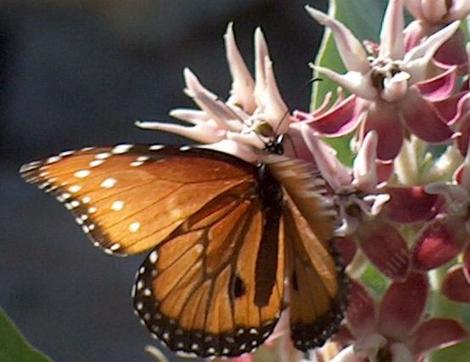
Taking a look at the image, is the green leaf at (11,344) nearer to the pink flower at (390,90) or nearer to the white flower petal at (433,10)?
the pink flower at (390,90)

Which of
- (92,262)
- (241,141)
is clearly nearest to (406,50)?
(241,141)

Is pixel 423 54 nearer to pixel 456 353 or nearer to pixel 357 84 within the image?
pixel 357 84

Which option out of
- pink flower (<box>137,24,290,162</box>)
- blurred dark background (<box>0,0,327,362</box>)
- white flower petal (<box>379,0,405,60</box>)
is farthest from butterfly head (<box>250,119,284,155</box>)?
blurred dark background (<box>0,0,327,362</box>)

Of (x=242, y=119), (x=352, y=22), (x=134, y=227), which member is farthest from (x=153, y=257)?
(x=352, y=22)

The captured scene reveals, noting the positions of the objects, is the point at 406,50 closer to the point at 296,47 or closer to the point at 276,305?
the point at 276,305

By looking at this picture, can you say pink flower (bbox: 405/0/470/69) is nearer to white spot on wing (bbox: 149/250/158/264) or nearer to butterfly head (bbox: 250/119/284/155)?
butterfly head (bbox: 250/119/284/155)

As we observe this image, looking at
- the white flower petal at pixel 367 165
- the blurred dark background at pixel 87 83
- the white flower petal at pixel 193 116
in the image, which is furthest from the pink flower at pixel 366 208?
the blurred dark background at pixel 87 83
